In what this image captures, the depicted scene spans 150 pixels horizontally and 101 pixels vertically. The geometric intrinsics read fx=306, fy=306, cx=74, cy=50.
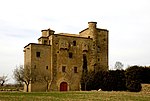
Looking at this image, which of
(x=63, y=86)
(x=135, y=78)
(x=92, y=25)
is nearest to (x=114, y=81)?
(x=135, y=78)

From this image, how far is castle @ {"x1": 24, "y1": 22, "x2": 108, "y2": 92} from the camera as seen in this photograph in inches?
2288

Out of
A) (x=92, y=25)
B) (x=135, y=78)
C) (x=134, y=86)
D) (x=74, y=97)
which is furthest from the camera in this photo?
(x=92, y=25)

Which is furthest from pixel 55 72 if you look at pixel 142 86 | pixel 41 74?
pixel 142 86

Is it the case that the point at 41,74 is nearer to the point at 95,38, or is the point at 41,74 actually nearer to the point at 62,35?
the point at 62,35

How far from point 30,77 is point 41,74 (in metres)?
2.88

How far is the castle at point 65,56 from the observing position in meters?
58.1

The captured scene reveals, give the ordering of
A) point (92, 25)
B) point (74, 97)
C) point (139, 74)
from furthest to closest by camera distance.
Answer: point (92, 25)
point (139, 74)
point (74, 97)

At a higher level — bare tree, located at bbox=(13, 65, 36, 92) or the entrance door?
bare tree, located at bbox=(13, 65, 36, 92)

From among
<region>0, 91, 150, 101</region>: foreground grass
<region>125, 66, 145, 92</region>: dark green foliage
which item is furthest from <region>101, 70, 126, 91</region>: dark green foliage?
<region>0, 91, 150, 101</region>: foreground grass

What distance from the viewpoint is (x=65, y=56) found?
198ft

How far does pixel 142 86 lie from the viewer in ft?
147

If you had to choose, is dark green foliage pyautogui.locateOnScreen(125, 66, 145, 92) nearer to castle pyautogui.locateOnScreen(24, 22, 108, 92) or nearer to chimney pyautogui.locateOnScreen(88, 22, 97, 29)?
castle pyautogui.locateOnScreen(24, 22, 108, 92)

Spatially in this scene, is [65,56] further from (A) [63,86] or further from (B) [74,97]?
(B) [74,97]

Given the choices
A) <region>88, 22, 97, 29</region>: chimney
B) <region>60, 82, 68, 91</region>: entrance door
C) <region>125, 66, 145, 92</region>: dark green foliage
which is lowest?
<region>60, 82, 68, 91</region>: entrance door
